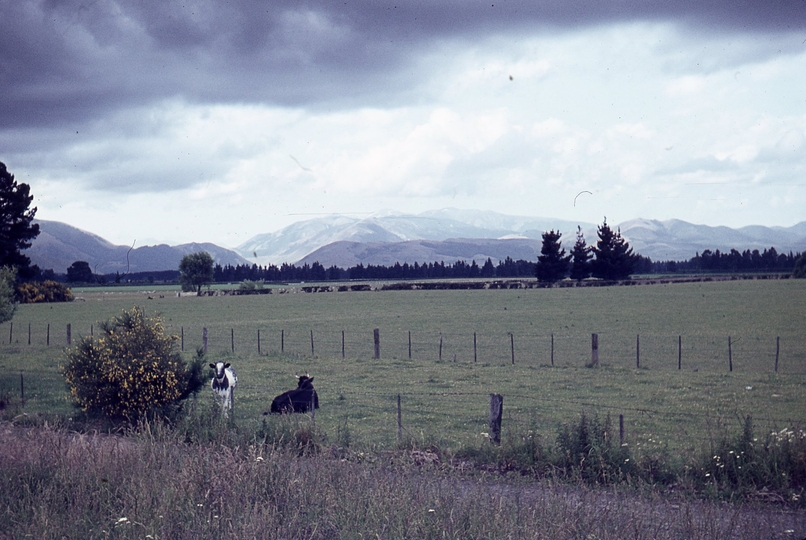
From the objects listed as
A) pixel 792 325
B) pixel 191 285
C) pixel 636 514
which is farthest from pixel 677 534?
pixel 191 285

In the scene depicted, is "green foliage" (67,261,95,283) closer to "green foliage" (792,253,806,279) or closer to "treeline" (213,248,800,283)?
"treeline" (213,248,800,283)

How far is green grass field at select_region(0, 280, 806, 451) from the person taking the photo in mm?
14719

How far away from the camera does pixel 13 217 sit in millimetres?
63469

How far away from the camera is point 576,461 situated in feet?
31.3

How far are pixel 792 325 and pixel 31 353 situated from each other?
142ft

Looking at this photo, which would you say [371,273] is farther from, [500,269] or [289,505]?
[289,505]

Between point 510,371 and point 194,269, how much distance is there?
112m

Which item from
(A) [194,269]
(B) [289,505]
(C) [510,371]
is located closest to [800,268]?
(C) [510,371]

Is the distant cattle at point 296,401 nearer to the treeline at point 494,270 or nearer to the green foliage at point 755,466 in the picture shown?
the green foliage at point 755,466

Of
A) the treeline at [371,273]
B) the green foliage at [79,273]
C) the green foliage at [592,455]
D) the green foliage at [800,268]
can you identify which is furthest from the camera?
the treeline at [371,273]

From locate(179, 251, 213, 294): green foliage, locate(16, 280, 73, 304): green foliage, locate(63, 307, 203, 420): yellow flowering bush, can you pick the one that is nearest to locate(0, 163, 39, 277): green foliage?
locate(16, 280, 73, 304): green foliage

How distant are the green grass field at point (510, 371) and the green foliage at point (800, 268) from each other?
58794 millimetres

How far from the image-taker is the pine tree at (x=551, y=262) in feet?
372

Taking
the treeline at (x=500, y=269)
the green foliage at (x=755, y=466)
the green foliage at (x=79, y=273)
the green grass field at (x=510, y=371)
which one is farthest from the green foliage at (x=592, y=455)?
the green foliage at (x=79, y=273)
